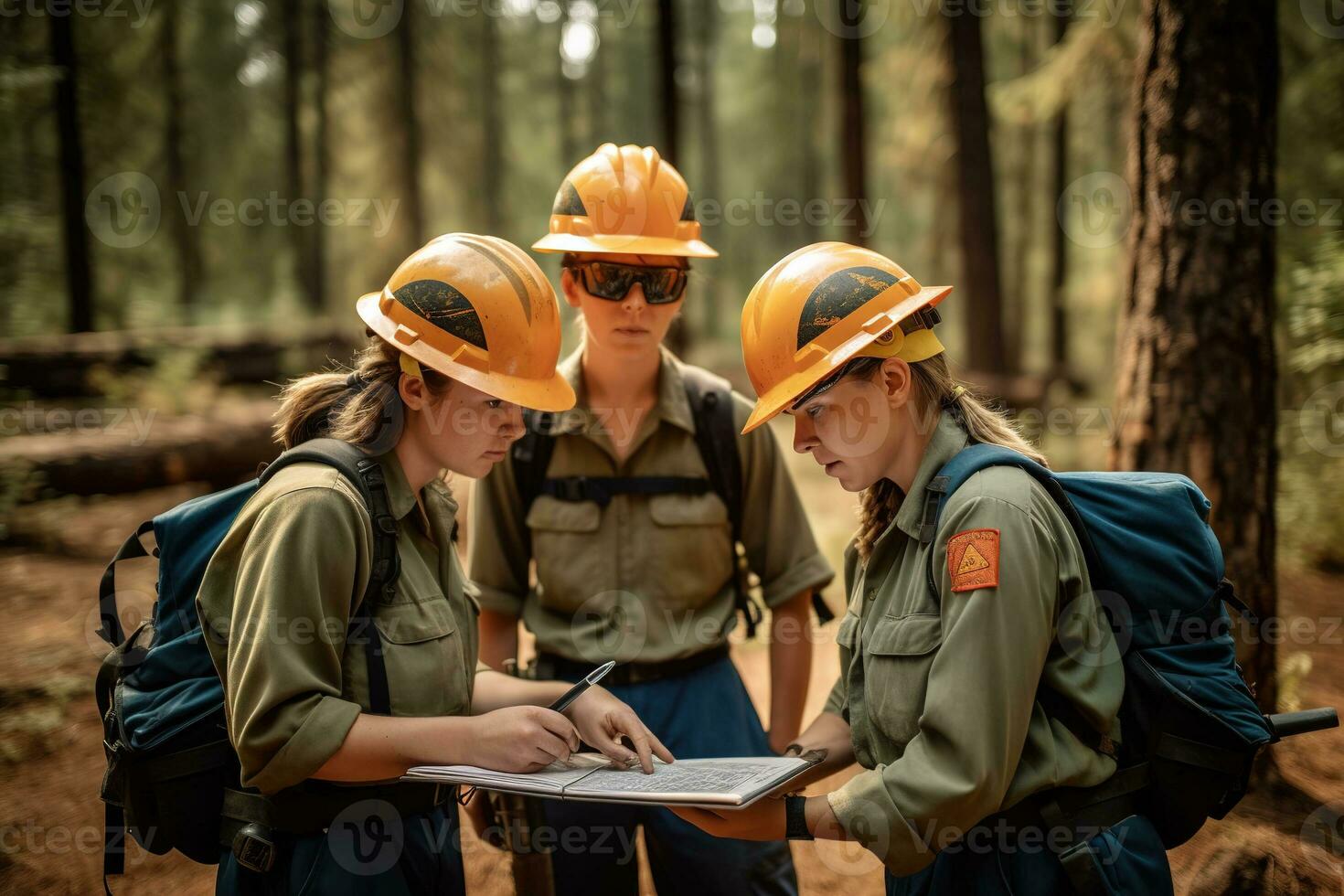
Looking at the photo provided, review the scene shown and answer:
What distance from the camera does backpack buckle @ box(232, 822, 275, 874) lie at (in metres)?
2.21

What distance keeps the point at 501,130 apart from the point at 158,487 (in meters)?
21.4

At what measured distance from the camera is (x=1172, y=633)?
7.15 ft

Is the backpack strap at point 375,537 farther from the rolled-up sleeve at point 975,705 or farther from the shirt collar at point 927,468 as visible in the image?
the shirt collar at point 927,468

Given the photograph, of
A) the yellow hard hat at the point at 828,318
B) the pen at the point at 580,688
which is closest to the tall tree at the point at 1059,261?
the yellow hard hat at the point at 828,318

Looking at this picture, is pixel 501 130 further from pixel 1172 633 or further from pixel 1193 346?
pixel 1172 633

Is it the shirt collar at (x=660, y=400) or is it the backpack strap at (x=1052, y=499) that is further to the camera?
the shirt collar at (x=660, y=400)

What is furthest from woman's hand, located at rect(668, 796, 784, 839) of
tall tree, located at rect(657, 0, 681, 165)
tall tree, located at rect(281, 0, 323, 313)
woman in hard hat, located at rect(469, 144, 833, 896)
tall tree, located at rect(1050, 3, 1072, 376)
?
tall tree, located at rect(281, 0, 323, 313)

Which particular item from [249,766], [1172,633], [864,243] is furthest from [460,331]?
[864,243]

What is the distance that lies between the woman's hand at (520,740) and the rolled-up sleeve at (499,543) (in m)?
1.16

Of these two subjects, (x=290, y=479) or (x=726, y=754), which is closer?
(x=290, y=479)

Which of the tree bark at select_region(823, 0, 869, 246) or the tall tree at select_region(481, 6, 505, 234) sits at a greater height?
the tall tree at select_region(481, 6, 505, 234)

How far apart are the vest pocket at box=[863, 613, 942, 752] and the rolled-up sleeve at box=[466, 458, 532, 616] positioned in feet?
5.31

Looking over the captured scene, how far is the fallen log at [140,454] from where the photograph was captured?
311 inches

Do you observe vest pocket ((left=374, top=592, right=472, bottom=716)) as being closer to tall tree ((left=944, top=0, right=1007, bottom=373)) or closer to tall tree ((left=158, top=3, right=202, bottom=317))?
tall tree ((left=944, top=0, right=1007, bottom=373))
